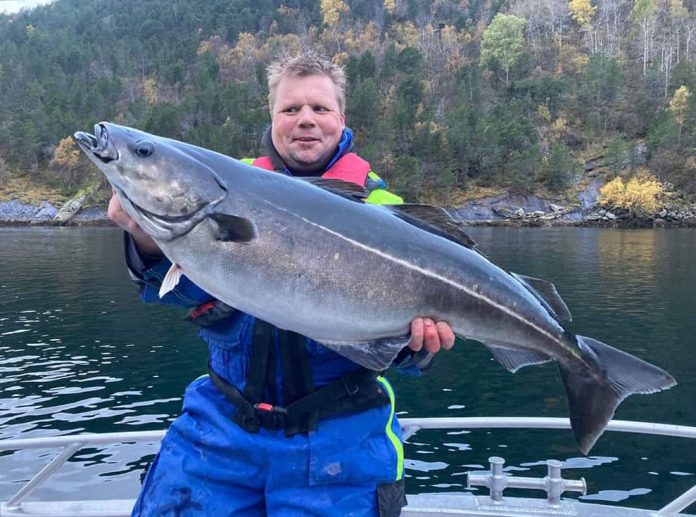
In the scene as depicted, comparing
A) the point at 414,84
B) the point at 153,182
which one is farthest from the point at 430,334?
the point at 414,84

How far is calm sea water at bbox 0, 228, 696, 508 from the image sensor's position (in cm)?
1075

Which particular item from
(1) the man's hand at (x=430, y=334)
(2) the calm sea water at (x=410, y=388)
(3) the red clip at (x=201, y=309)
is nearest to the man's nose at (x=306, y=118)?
(3) the red clip at (x=201, y=309)

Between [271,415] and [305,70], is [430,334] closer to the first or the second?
[271,415]

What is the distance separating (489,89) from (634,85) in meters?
28.1

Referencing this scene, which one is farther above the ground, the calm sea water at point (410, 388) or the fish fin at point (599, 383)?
the fish fin at point (599, 383)

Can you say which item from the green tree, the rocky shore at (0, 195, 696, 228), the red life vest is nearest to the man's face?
the red life vest

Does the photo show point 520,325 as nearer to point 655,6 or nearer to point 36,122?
point 36,122

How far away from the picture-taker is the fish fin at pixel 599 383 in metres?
3.71

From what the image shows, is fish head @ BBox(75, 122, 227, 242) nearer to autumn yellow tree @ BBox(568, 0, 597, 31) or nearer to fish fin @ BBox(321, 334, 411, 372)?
fish fin @ BBox(321, 334, 411, 372)

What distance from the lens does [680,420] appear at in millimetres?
13359

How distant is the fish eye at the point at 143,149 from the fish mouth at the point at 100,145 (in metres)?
0.11

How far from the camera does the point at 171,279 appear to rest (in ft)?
10.8

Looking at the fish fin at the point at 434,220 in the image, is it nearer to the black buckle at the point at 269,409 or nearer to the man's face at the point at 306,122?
the man's face at the point at 306,122

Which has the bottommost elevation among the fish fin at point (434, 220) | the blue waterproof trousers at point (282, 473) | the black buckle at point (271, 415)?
the blue waterproof trousers at point (282, 473)
